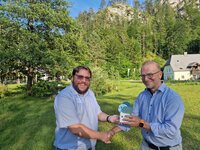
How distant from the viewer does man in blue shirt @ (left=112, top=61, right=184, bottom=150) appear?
3.42m

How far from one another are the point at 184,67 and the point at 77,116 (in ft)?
262

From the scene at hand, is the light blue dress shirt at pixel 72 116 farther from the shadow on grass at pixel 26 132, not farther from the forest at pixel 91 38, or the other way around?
the forest at pixel 91 38

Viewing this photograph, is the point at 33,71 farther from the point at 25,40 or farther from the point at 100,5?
the point at 100,5

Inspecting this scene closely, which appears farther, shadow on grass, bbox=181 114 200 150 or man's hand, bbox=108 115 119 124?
shadow on grass, bbox=181 114 200 150

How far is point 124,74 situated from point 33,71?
59814 mm

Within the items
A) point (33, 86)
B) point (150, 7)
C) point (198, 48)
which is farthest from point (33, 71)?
point (150, 7)

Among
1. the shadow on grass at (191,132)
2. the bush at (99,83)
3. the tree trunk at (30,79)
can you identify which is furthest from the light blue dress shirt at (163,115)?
the bush at (99,83)

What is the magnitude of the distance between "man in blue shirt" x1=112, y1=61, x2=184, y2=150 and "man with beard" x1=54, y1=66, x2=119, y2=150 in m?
0.51

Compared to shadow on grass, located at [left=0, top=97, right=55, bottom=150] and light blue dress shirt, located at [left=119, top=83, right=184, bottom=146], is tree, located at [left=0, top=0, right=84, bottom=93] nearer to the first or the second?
shadow on grass, located at [left=0, top=97, right=55, bottom=150]

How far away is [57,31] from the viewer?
25.1 meters

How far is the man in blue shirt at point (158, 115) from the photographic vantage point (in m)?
3.42

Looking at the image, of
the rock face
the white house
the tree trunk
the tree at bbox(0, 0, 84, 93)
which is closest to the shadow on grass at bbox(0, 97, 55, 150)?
the tree at bbox(0, 0, 84, 93)

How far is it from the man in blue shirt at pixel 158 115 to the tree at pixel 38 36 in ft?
65.9

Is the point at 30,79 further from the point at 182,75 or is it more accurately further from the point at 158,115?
the point at 182,75
